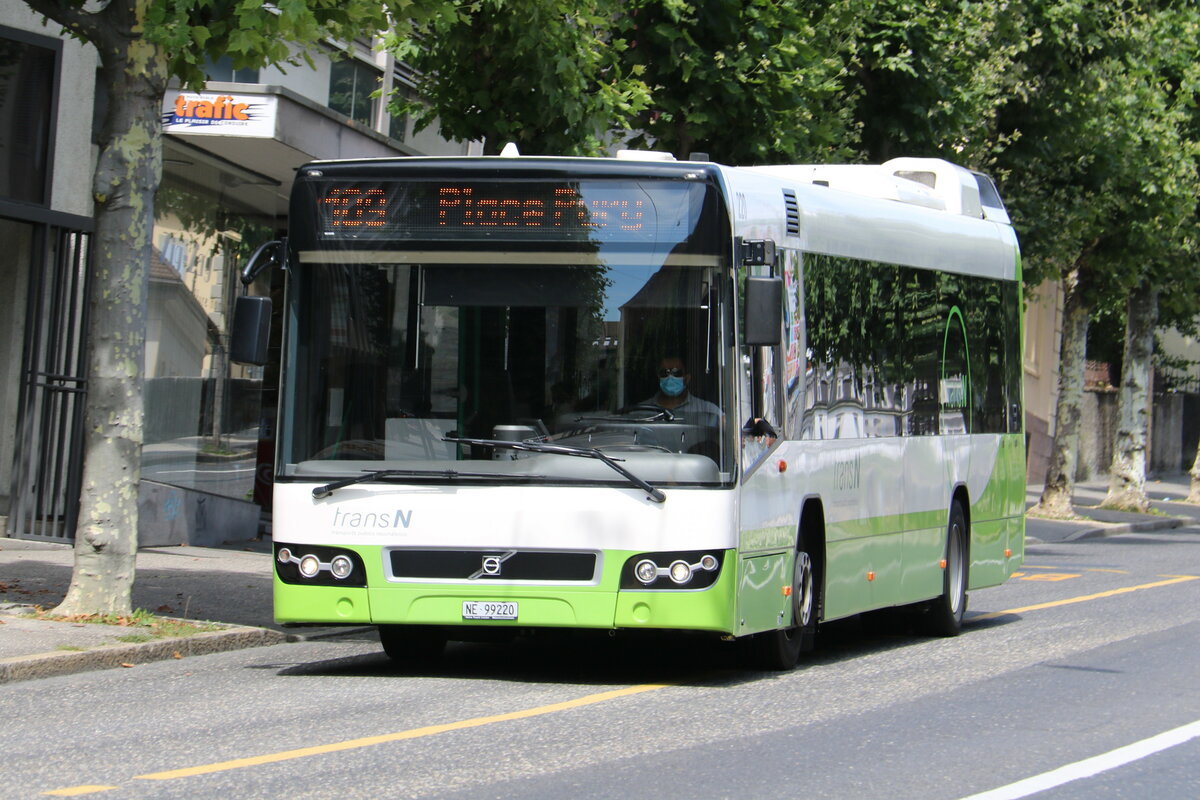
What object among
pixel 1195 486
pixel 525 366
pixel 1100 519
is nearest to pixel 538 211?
pixel 525 366

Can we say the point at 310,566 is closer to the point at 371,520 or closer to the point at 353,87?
the point at 371,520

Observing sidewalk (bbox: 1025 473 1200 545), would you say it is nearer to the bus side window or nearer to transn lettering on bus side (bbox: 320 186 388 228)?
the bus side window

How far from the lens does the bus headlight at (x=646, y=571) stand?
9617 mm

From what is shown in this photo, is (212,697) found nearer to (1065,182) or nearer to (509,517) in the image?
(509,517)

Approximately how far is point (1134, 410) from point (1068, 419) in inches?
133

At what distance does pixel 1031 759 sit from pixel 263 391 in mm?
13557

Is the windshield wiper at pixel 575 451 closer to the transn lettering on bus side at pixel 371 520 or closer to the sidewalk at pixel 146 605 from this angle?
the transn lettering on bus side at pixel 371 520

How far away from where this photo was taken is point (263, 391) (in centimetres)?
2016

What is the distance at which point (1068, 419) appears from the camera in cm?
3014

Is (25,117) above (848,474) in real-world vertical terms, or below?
above

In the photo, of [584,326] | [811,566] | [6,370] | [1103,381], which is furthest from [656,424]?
[1103,381]

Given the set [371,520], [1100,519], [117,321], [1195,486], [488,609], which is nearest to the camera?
[488,609]

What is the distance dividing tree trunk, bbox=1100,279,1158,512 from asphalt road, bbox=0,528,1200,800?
2051cm

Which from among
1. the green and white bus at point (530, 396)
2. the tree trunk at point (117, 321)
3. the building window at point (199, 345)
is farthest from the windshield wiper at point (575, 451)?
the building window at point (199, 345)
